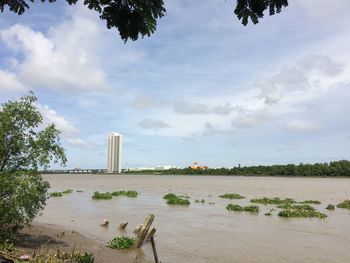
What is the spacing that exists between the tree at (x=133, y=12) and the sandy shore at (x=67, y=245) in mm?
10165

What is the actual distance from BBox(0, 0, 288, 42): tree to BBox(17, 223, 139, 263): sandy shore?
10165 millimetres

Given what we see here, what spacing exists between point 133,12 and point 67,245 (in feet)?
42.3

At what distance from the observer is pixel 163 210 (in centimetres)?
3453

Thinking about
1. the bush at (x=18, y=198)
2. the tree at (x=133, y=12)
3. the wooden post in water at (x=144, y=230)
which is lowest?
the wooden post in water at (x=144, y=230)

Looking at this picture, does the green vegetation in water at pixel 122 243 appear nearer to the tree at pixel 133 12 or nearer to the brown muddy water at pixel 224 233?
the brown muddy water at pixel 224 233

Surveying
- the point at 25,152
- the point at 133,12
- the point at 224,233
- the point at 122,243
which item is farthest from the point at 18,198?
the point at 224,233

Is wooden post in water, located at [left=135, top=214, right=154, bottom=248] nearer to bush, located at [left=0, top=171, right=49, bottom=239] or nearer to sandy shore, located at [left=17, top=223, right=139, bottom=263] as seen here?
sandy shore, located at [left=17, top=223, right=139, bottom=263]

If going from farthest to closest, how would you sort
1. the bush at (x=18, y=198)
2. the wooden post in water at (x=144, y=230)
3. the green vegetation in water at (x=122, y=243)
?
the green vegetation in water at (x=122, y=243), the wooden post in water at (x=144, y=230), the bush at (x=18, y=198)

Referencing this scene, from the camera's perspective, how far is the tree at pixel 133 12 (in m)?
5.13

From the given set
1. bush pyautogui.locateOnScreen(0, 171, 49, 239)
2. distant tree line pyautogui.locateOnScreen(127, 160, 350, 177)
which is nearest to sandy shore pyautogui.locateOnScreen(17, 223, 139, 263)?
bush pyautogui.locateOnScreen(0, 171, 49, 239)

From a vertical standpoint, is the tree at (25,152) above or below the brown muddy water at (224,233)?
above

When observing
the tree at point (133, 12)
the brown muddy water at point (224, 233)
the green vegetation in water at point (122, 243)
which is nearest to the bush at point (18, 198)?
the brown muddy water at point (224, 233)

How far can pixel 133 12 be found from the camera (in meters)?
5.28

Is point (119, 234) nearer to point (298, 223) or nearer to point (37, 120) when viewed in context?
point (37, 120)
